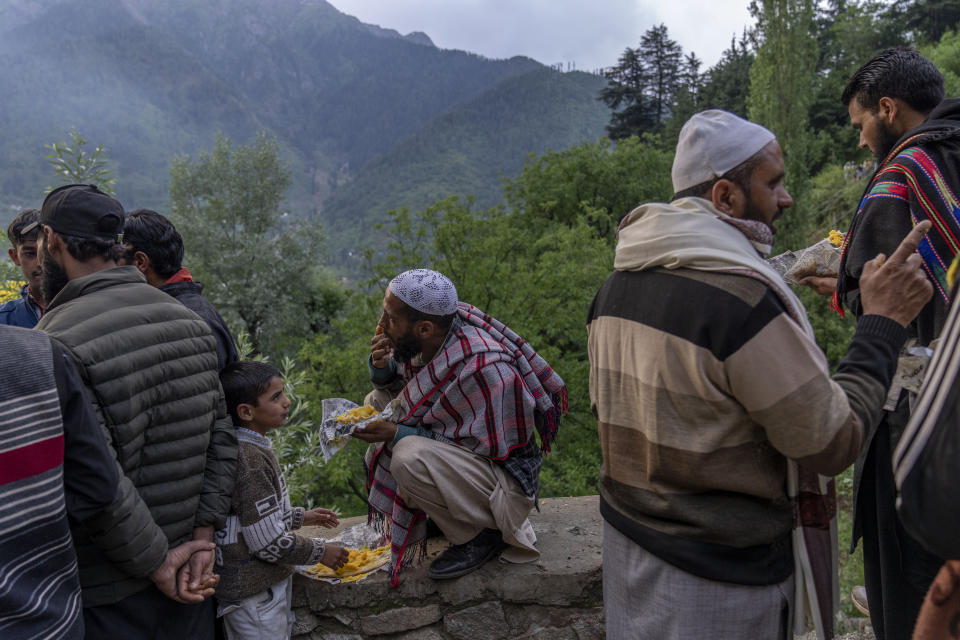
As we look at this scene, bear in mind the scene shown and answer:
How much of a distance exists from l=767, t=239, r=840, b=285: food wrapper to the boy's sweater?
211 cm

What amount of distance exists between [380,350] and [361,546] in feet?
3.55

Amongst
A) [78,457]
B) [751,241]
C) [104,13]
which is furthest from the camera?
[104,13]

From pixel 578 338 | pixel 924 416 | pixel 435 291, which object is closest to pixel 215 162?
pixel 578 338

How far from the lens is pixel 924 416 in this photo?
116cm

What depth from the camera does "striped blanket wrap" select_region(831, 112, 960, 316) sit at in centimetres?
184

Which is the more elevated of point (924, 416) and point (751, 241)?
point (751, 241)

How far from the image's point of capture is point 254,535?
2.37 m

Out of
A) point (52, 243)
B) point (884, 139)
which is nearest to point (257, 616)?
point (52, 243)

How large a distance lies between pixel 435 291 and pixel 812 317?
14.6 meters

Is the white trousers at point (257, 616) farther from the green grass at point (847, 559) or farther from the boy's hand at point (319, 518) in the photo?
the green grass at point (847, 559)

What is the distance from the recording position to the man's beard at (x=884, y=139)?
2221mm

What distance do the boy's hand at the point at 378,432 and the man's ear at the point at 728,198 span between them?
1.71 meters

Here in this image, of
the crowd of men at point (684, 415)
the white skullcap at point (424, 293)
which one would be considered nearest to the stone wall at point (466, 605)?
the crowd of men at point (684, 415)

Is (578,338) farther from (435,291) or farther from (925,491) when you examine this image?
(925,491)
